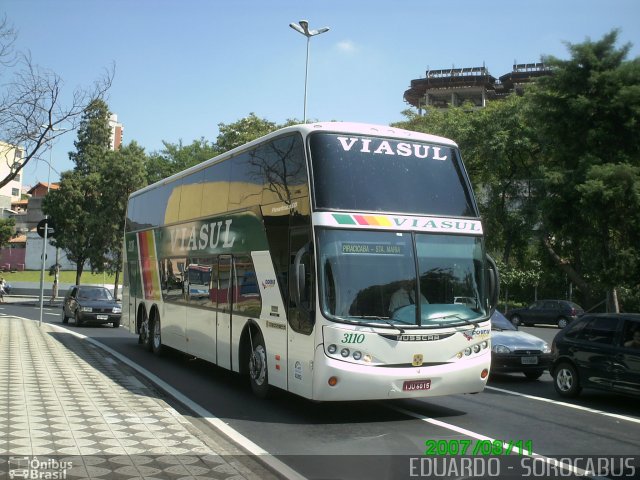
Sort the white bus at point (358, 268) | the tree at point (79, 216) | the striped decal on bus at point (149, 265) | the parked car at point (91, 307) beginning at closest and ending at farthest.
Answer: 1. the white bus at point (358, 268)
2. the striped decal on bus at point (149, 265)
3. the parked car at point (91, 307)
4. the tree at point (79, 216)

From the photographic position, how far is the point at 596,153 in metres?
20.3

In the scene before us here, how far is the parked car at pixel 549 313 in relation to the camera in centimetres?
3525

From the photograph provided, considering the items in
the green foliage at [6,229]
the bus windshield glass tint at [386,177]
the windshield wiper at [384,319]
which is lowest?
the windshield wiper at [384,319]

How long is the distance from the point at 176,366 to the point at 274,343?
5614mm

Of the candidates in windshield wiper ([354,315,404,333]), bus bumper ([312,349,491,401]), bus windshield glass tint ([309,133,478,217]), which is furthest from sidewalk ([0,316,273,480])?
bus windshield glass tint ([309,133,478,217])

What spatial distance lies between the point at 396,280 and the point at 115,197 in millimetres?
36881

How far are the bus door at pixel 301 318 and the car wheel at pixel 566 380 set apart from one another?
5.13m

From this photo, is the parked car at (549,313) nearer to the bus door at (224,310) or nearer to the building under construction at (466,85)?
the bus door at (224,310)

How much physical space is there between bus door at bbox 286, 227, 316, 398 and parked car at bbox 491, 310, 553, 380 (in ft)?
18.0

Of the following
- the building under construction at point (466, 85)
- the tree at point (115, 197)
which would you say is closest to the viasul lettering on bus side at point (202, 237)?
the tree at point (115, 197)

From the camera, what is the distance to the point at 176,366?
14.5 m

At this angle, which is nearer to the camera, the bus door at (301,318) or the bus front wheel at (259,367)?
the bus door at (301,318)

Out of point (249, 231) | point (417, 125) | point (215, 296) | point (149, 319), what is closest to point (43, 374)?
point (215, 296)

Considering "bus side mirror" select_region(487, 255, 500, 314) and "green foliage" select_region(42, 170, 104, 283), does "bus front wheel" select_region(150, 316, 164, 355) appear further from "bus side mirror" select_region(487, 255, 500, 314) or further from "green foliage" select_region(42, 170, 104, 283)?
"green foliage" select_region(42, 170, 104, 283)
